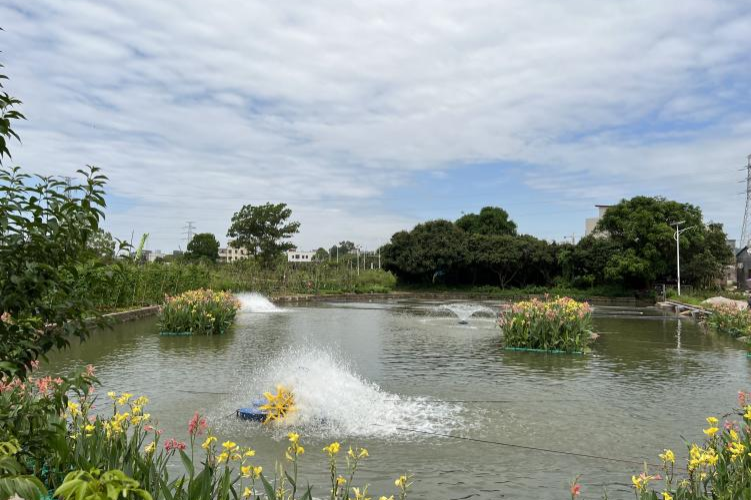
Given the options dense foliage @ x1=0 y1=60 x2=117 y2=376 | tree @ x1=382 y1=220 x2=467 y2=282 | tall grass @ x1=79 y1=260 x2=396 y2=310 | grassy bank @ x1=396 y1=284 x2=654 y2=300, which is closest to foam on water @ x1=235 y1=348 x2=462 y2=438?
tall grass @ x1=79 y1=260 x2=396 y2=310

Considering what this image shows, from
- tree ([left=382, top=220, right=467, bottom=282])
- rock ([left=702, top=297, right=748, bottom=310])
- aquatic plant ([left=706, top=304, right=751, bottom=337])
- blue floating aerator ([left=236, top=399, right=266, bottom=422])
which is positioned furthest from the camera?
tree ([left=382, top=220, right=467, bottom=282])

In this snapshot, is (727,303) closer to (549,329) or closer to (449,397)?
(549,329)

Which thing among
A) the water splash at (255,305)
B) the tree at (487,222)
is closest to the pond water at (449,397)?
the water splash at (255,305)

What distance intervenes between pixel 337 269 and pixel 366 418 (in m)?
36.9

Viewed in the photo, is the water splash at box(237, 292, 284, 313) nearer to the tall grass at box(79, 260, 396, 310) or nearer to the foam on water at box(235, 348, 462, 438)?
the tall grass at box(79, 260, 396, 310)

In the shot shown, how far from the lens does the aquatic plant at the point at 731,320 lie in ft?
53.3

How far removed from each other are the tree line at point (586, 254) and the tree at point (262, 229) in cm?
935

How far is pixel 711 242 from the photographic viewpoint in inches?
1550

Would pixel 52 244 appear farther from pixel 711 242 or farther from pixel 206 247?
pixel 206 247

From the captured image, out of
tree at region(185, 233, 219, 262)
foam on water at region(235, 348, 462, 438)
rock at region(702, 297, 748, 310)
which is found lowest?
foam on water at region(235, 348, 462, 438)

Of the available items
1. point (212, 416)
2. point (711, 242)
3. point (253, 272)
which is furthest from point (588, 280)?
point (212, 416)

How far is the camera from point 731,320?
16953mm

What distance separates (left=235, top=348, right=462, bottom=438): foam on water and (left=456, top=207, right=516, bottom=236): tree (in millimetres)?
51760

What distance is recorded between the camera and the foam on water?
652 cm
